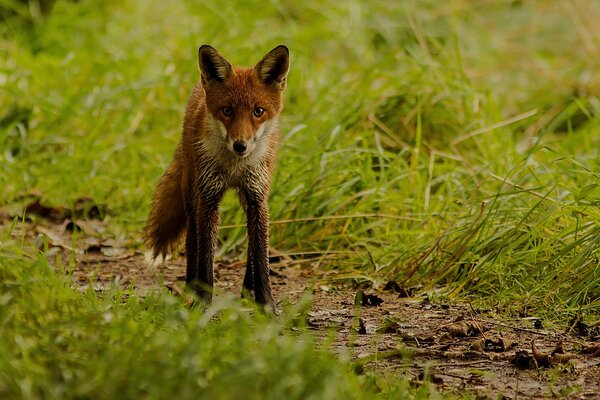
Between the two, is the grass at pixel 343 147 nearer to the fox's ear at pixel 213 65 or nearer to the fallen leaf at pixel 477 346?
the fallen leaf at pixel 477 346

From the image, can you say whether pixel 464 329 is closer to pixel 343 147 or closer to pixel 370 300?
pixel 370 300

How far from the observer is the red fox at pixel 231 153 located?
15.4ft

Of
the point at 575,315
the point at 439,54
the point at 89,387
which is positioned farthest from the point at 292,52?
the point at 89,387

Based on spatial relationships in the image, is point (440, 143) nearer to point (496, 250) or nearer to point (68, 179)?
point (496, 250)

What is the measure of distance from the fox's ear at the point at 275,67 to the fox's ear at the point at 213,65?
0.16m

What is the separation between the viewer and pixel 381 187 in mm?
6062

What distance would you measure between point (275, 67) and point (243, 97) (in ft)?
0.96

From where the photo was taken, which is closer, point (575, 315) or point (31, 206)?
point (575, 315)

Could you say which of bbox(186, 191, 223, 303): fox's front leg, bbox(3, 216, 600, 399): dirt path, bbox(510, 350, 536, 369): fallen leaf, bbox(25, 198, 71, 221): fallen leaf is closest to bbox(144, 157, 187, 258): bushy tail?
bbox(3, 216, 600, 399): dirt path

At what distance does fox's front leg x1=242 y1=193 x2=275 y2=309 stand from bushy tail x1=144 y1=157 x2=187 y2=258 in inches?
23.7

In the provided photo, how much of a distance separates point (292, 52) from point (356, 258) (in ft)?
9.02

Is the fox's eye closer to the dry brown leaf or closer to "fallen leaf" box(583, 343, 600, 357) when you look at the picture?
the dry brown leaf

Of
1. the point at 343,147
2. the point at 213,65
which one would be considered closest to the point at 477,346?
the point at 213,65

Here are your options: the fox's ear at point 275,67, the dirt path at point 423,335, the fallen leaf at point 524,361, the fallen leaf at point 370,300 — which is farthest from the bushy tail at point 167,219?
the fallen leaf at point 524,361
